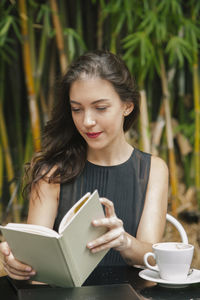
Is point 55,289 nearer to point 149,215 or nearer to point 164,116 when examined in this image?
point 149,215

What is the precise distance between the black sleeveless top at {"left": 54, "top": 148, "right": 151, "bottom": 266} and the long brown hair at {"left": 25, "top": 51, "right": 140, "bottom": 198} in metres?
0.05

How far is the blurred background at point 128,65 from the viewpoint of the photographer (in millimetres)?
2881

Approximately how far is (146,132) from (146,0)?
2.56ft

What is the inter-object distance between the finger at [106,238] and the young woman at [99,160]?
31 centimetres

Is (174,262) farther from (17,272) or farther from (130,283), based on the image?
(17,272)

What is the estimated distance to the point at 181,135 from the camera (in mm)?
3457

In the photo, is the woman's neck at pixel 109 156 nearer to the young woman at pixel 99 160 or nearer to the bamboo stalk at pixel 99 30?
the young woman at pixel 99 160

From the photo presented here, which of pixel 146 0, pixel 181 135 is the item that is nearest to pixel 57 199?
pixel 146 0

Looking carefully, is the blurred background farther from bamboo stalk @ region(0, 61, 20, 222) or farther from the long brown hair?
the long brown hair

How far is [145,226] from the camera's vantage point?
167cm

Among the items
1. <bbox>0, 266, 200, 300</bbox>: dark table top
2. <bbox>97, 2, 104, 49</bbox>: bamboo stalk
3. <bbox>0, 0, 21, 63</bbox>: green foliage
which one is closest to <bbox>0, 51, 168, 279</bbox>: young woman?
<bbox>0, 266, 200, 300</bbox>: dark table top

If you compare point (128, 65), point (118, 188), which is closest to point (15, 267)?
point (118, 188)

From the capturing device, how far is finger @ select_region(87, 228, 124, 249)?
3.73ft

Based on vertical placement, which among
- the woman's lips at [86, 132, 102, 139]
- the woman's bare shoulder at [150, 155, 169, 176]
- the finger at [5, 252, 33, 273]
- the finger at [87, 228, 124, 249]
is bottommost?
the finger at [5, 252, 33, 273]
